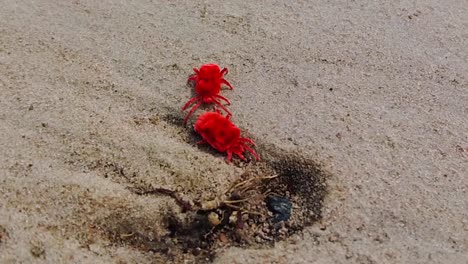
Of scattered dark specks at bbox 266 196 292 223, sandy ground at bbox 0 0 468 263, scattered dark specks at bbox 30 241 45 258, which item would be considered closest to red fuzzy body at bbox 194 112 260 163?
sandy ground at bbox 0 0 468 263

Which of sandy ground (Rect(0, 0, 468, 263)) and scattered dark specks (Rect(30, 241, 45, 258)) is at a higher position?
sandy ground (Rect(0, 0, 468, 263))

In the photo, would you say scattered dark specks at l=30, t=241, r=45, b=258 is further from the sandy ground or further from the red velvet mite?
the red velvet mite

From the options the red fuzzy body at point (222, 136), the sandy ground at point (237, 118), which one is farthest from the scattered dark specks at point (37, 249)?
the red fuzzy body at point (222, 136)

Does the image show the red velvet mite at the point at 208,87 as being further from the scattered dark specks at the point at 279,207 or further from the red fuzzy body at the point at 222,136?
the scattered dark specks at the point at 279,207

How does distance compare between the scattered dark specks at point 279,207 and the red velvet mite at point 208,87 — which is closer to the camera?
the scattered dark specks at point 279,207

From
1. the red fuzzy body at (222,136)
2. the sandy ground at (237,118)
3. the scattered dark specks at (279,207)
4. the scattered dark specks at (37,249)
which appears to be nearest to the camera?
the scattered dark specks at (37,249)

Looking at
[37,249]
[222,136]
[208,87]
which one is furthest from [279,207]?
[37,249]

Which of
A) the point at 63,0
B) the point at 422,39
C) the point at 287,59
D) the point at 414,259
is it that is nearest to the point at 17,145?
the point at 63,0
